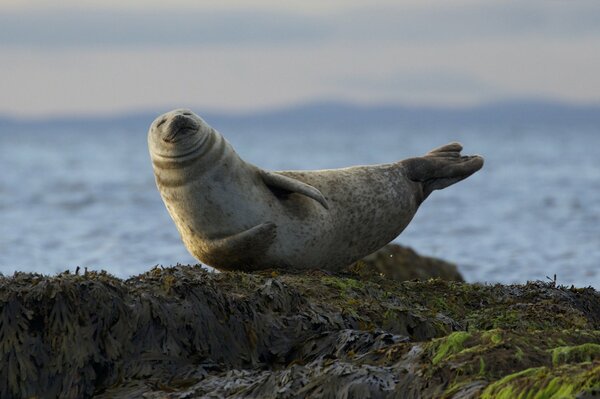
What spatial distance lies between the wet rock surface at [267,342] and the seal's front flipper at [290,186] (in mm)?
1000

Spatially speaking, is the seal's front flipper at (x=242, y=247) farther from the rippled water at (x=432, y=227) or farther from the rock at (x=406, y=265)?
the rippled water at (x=432, y=227)

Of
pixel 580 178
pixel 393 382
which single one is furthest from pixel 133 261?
pixel 580 178

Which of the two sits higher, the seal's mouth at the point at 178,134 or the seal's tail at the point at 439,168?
the seal's mouth at the point at 178,134

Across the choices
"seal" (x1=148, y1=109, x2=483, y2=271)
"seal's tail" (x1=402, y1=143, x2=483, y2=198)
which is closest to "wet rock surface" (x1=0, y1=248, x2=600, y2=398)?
"seal" (x1=148, y1=109, x2=483, y2=271)

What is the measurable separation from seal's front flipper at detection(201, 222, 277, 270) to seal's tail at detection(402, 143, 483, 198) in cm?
168

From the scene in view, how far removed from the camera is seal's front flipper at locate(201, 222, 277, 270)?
7.83 metres

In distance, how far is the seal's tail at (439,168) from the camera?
9.27 meters

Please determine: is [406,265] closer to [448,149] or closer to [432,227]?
[448,149]

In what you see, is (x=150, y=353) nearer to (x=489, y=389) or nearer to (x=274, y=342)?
(x=274, y=342)

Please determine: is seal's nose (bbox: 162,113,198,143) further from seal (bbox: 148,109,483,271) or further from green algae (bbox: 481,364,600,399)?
green algae (bbox: 481,364,600,399)

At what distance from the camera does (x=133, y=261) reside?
55.2 feet

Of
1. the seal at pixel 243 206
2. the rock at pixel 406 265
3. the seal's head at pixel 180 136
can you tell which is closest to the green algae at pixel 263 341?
the seal at pixel 243 206

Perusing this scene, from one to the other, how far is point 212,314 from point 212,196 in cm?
214

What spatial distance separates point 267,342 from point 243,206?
7.20 feet
